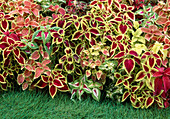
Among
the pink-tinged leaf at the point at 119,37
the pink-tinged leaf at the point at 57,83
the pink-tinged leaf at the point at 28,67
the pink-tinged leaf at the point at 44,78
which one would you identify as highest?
the pink-tinged leaf at the point at 119,37

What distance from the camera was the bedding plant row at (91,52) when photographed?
7.22 feet

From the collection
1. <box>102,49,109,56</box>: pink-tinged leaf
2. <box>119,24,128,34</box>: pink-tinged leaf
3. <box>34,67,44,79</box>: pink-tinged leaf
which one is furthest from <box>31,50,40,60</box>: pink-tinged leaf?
<box>119,24,128,34</box>: pink-tinged leaf

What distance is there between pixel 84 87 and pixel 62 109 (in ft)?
1.03

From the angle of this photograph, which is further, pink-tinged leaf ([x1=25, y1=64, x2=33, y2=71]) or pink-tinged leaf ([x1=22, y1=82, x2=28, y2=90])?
pink-tinged leaf ([x1=22, y1=82, x2=28, y2=90])

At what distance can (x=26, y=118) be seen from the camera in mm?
2084

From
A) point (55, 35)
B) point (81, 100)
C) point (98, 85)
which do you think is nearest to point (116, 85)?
point (98, 85)

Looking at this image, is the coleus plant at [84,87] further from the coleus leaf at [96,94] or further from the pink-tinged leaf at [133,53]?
the pink-tinged leaf at [133,53]

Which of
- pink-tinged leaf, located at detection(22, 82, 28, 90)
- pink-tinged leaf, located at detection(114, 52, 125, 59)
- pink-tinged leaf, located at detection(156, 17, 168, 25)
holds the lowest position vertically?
pink-tinged leaf, located at detection(22, 82, 28, 90)

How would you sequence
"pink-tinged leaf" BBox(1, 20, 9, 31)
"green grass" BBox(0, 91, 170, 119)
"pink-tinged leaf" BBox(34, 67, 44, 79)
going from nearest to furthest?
"green grass" BBox(0, 91, 170, 119)
"pink-tinged leaf" BBox(34, 67, 44, 79)
"pink-tinged leaf" BBox(1, 20, 9, 31)

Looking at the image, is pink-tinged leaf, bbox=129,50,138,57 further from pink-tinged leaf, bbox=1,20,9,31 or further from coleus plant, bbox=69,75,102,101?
pink-tinged leaf, bbox=1,20,9,31

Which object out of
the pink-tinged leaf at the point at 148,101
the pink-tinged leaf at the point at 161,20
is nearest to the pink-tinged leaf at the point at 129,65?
the pink-tinged leaf at the point at 148,101

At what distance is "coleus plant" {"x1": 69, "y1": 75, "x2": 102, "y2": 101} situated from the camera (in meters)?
2.31

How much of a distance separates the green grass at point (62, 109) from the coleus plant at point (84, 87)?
0.25ft

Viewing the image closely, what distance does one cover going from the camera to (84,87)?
234 centimetres
